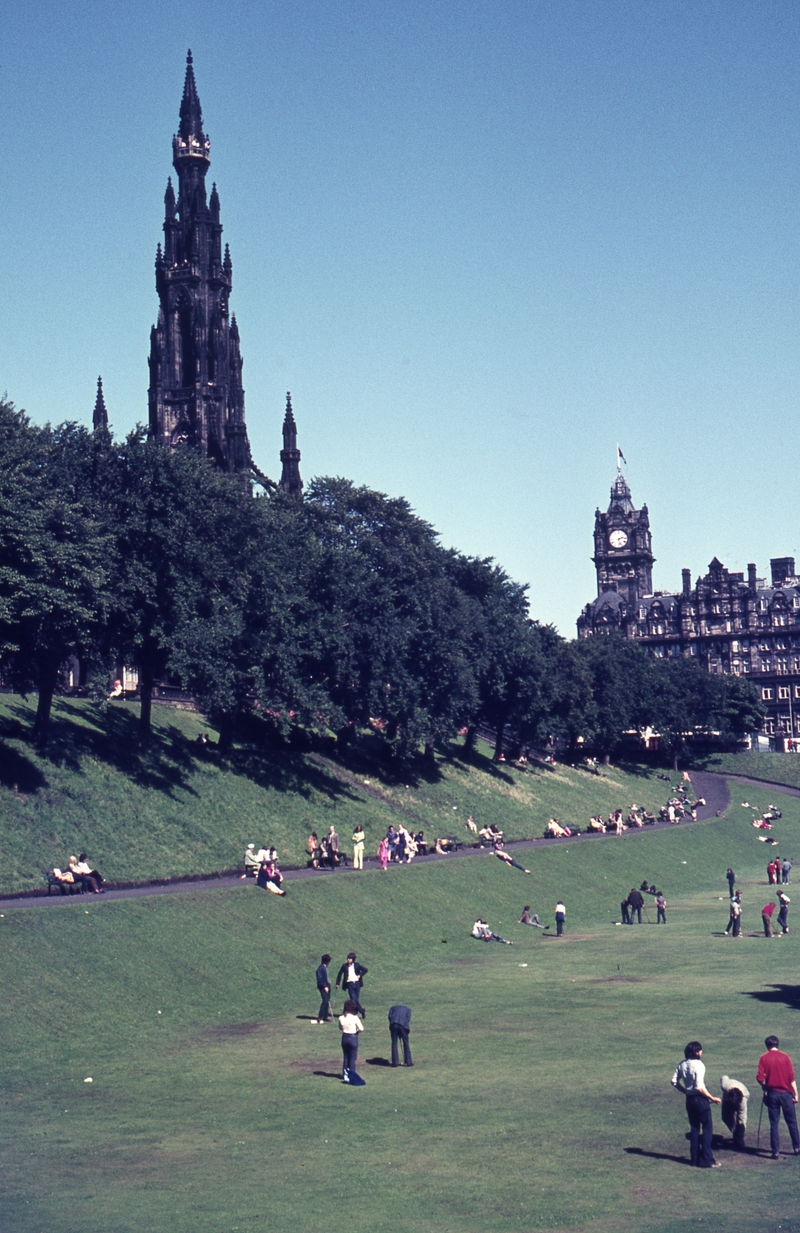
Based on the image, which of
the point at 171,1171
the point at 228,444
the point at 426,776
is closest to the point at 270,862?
the point at 171,1171

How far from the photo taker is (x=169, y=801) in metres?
58.3

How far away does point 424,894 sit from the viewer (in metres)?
53.8

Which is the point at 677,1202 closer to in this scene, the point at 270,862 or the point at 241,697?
the point at 270,862

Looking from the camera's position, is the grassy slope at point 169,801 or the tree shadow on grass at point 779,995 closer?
the tree shadow on grass at point 779,995

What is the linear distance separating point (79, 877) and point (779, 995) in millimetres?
23685

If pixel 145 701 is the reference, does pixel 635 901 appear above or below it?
below

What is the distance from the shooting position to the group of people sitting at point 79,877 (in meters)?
43.9

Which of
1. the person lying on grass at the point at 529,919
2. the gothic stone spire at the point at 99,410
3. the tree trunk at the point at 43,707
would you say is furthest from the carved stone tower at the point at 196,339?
the person lying on grass at the point at 529,919

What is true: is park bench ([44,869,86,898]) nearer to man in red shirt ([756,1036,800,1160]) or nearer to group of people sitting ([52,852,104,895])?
group of people sitting ([52,852,104,895])

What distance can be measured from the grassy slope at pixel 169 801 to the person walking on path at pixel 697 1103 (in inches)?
1175

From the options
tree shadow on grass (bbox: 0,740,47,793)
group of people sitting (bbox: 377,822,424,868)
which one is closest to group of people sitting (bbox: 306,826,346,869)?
group of people sitting (bbox: 377,822,424,868)

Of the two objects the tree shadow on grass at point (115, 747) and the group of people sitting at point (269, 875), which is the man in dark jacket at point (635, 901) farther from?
the tree shadow on grass at point (115, 747)

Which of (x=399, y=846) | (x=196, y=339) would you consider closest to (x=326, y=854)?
(x=399, y=846)

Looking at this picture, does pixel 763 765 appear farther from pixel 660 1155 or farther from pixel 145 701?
pixel 660 1155
